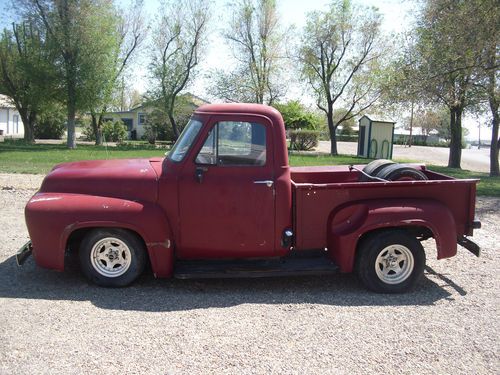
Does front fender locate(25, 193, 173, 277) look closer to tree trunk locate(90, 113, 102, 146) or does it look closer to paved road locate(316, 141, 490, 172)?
paved road locate(316, 141, 490, 172)

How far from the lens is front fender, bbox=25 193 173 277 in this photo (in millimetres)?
4875

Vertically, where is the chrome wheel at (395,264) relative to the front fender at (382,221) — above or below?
below

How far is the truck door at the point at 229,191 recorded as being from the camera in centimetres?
507

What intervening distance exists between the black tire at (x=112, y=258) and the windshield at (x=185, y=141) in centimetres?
98

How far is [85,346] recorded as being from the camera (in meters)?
3.86

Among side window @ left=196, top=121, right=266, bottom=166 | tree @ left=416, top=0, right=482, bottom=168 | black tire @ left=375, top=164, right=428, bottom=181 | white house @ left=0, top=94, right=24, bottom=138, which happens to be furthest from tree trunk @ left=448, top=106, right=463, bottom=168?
white house @ left=0, top=94, right=24, bottom=138

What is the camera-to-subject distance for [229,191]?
5.06 metres

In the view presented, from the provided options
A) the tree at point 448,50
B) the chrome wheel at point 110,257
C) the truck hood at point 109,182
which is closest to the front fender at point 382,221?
the truck hood at point 109,182

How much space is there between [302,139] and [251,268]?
3365 cm

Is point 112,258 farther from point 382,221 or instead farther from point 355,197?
point 382,221

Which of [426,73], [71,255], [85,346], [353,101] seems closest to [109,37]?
[353,101]

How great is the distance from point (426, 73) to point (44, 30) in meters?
24.3

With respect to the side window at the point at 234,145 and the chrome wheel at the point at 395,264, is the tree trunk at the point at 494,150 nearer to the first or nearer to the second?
the chrome wheel at the point at 395,264

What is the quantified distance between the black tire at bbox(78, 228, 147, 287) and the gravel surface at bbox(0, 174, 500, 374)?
14 cm
